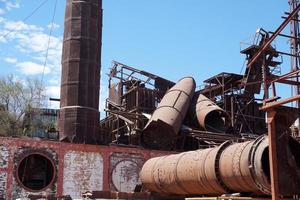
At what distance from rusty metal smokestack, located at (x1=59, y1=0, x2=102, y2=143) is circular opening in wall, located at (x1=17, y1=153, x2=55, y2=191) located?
2.74 m

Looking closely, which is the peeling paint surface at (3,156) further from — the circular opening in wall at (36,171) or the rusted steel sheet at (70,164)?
the circular opening in wall at (36,171)

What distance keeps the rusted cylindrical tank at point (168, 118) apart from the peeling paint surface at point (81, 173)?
4.10 meters

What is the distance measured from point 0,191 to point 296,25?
20.9m

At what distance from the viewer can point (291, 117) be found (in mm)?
12438

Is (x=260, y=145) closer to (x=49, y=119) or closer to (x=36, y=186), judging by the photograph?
(x=36, y=186)

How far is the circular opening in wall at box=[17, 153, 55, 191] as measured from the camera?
2322 centimetres

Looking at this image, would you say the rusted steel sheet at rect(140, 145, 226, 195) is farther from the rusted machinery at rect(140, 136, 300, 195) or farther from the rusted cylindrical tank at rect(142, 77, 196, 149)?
the rusted cylindrical tank at rect(142, 77, 196, 149)

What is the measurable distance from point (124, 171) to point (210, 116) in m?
7.47

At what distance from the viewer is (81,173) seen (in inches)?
925

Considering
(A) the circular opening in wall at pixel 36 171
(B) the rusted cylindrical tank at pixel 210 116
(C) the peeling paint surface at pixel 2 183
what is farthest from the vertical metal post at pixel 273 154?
(B) the rusted cylindrical tank at pixel 210 116

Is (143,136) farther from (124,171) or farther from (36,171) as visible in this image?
(36,171)

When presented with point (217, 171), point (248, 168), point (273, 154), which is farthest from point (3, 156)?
point (273, 154)

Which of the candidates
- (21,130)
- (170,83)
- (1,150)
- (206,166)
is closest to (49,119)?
(21,130)

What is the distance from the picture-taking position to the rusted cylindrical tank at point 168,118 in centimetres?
2564
